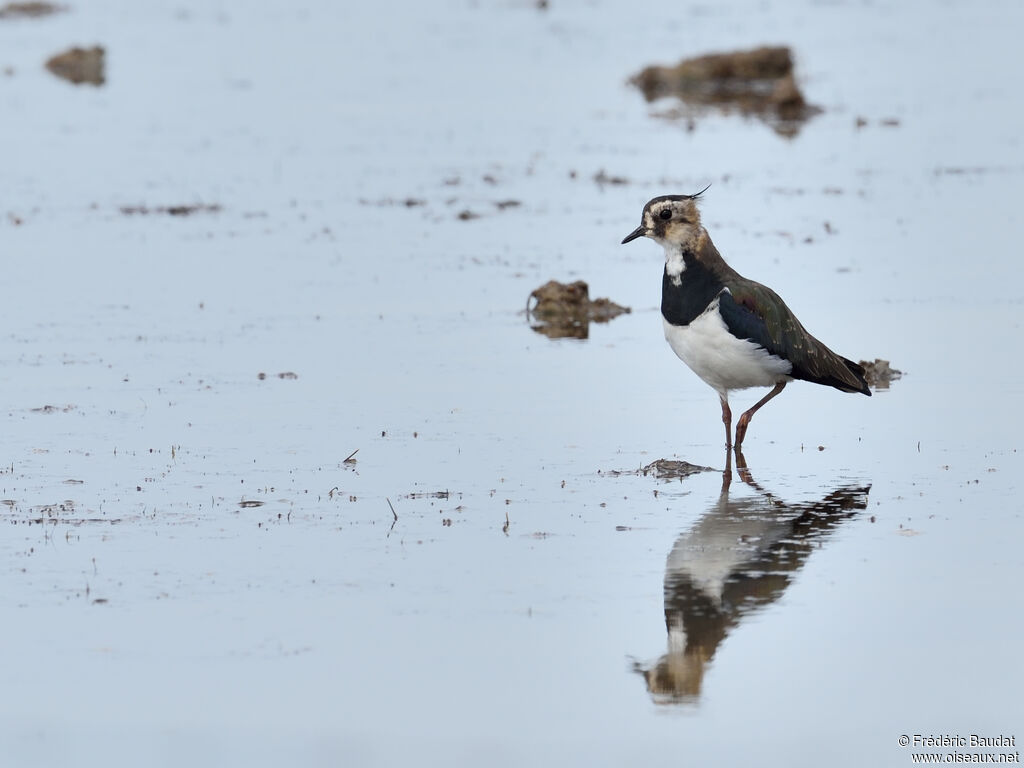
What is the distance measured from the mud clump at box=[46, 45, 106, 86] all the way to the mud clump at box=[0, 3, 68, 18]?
68.2ft

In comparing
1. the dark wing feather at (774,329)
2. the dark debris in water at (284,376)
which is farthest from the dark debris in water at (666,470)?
the dark debris in water at (284,376)

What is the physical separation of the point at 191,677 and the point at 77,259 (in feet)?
41.6

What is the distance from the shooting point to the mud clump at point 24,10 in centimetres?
6125

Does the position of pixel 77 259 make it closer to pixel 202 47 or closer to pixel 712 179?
pixel 712 179

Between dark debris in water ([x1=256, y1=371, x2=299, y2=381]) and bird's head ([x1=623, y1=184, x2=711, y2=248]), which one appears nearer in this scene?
bird's head ([x1=623, y1=184, x2=711, y2=248])

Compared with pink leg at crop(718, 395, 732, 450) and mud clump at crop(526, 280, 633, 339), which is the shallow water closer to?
pink leg at crop(718, 395, 732, 450)

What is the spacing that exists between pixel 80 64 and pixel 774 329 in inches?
1262

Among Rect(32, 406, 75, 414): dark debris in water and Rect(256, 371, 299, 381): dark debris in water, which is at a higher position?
Rect(256, 371, 299, 381): dark debris in water

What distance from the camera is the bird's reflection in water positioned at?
8.31 m

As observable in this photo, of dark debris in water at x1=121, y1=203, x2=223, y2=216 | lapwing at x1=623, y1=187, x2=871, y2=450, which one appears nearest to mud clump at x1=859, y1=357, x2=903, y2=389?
lapwing at x1=623, y1=187, x2=871, y2=450

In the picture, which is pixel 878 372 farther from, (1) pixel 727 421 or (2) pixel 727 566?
(2) pixel 727 566

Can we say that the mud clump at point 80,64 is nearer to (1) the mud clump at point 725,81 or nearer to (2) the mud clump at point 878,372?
(1) the mud clump at point 725,81

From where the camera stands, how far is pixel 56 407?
1359cm

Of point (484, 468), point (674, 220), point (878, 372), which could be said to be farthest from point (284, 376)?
point (878, 372)
